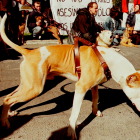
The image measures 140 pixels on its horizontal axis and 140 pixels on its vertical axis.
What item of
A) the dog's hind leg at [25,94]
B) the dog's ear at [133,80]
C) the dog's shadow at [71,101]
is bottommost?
the dog's shadow at [71,101]

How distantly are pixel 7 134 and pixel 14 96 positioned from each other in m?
0.58

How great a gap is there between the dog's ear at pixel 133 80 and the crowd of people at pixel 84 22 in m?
1.84

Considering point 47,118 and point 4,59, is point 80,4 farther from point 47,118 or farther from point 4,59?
point 47,118

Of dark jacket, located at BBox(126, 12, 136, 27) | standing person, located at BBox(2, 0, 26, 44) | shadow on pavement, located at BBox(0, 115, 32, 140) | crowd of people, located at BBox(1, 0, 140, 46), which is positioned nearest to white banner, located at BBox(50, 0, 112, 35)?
crowd of people, located at BBox(1, 0, 140, 46)

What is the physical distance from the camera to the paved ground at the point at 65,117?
2789 millimetres

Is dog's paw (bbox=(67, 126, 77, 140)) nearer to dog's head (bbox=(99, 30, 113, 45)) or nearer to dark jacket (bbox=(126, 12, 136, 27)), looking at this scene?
dog's head (bbox=(99, 30, 113, 45))

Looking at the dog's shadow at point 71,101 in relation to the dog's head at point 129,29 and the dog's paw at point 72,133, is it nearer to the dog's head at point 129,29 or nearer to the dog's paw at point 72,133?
the dog's paw at point 72,133

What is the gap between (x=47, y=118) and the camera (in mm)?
3189

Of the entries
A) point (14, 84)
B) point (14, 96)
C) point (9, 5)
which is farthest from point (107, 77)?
point (9, 5)

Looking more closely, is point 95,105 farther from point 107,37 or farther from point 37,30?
point 37,30

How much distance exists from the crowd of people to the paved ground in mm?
1354

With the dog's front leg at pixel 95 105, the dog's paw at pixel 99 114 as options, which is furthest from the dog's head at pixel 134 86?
the dog's paw at pixel 99 114

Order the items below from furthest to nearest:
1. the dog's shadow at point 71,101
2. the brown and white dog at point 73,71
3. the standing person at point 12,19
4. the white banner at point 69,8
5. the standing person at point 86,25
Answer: the white banner at point 69,8
the standing person at point 12,19
the standing person at point 86,25
the dog's shadow at point 71,101
the brown and white dog at point 73,71

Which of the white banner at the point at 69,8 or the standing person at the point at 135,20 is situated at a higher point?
the white banner at the point at 69,8
